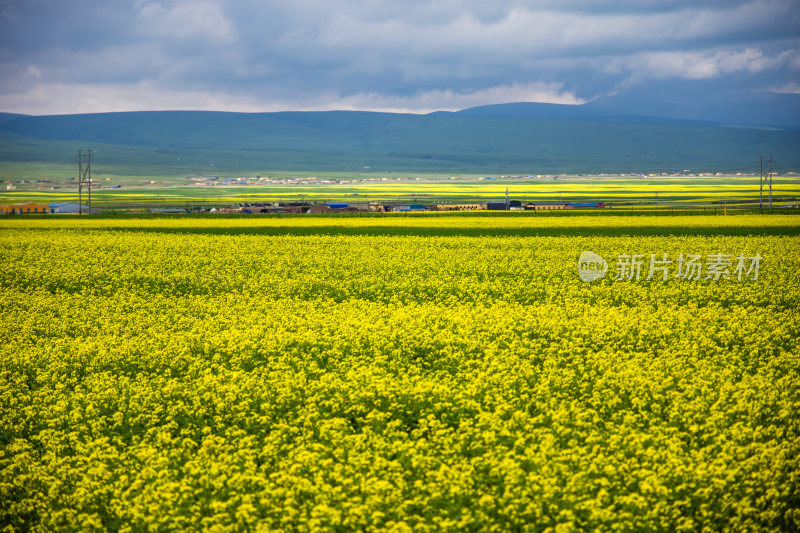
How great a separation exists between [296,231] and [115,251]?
1768 cm

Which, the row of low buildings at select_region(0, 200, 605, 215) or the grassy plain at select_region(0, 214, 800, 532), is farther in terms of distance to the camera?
the row of low buildings at select_region(0, 200, 605, 215)

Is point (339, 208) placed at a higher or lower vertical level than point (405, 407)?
higher

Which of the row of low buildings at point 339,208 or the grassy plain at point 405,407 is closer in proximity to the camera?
the grassy plain at point 405,407

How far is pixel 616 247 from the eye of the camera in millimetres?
39938

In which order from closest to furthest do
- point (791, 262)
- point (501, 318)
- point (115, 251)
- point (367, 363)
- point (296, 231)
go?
1. point (367, 363)
2. point (501, 318)
3. point (791, 262)
4. point (115, 251)
5. point (296, 231)

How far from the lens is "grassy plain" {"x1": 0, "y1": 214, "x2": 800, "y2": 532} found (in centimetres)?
931

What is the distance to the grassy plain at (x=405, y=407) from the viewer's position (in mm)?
9312

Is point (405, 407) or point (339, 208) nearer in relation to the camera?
point (405, 407)

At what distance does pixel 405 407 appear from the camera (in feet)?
42.6

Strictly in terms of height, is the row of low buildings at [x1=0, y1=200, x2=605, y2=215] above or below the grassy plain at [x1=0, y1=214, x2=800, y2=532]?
above

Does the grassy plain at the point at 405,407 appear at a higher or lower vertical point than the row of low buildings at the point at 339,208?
lower

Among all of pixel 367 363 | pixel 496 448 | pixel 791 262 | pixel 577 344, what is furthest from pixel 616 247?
pixel 496 448

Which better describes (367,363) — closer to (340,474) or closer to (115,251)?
(340,474)

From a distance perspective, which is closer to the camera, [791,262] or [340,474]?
[340,474]
